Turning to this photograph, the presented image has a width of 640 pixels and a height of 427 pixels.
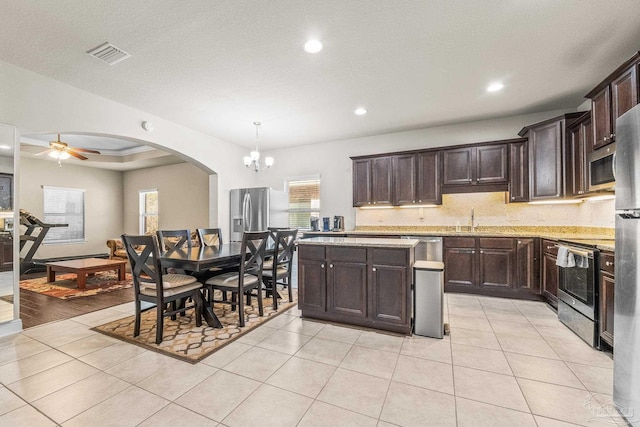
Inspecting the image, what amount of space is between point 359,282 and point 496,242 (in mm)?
2473

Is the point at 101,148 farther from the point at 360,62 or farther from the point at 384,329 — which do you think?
the point at 384,329

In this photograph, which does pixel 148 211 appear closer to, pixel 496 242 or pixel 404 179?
pixel 404 179

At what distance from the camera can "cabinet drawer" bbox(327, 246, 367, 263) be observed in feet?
9.70

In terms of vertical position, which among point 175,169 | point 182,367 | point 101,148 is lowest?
point 182,367

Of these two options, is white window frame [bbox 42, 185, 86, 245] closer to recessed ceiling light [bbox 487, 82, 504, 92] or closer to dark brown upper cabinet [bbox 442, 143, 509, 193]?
dark brown upper cabinet [bbox 442, 143, 509, 193]

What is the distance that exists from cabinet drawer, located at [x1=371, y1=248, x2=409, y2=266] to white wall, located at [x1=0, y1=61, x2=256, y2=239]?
376cm

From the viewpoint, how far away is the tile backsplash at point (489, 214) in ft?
13.1

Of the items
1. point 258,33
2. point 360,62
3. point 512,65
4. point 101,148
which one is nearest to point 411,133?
point 512,65

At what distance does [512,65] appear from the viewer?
3.00 metres

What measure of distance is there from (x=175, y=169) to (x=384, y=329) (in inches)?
282

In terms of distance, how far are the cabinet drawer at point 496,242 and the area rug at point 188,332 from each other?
303 centimetres

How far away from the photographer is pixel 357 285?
117 inches

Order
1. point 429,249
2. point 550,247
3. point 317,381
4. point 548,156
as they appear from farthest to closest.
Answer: point 429,249 → point 548,156 → point 550,247 → point 317,381

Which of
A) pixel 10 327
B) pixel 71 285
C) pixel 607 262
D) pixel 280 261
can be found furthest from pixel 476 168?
pixel 71 285
